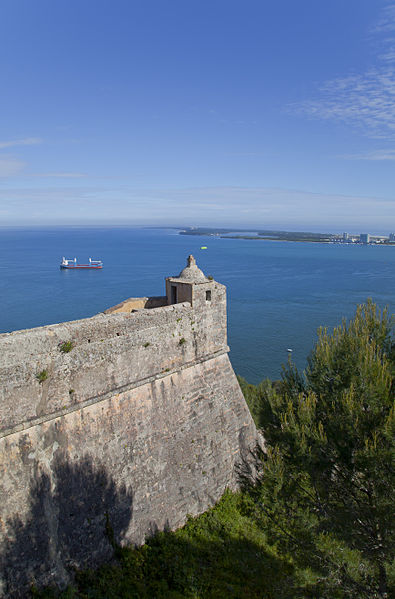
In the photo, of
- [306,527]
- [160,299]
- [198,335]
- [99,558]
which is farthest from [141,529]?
[160,299]

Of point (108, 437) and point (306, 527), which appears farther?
point (108, 437)

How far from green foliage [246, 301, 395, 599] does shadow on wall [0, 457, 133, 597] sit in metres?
3.84

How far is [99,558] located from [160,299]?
8180 millimetres

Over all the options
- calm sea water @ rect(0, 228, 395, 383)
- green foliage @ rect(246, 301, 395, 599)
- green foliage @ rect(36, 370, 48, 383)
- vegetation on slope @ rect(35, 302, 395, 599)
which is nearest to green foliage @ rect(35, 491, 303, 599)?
vegetation on slope @ rect(35, 302, 395, 599)

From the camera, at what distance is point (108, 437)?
946cm

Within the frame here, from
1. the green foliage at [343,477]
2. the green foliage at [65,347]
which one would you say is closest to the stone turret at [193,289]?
the green foliage at [65,347]

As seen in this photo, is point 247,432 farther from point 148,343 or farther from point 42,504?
point 42,504

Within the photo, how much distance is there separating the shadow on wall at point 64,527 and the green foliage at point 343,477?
384 centimetres

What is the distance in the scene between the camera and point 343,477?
783cm

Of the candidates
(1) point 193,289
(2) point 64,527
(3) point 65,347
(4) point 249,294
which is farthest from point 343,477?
(4) point 249,294

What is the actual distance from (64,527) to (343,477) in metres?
6.46

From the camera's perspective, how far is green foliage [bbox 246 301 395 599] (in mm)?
7160

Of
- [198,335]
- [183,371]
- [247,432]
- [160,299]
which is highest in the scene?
[160,299]

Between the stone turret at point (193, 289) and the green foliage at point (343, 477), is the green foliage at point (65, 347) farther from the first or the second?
the green foliage at point (343, 477)
